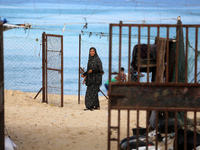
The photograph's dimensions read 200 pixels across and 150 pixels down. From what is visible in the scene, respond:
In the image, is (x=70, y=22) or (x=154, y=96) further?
(x=70, y=22)

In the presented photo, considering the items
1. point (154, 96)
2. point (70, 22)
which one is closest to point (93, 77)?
point (154, 96)

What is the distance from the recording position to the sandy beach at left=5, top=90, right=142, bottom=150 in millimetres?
6445

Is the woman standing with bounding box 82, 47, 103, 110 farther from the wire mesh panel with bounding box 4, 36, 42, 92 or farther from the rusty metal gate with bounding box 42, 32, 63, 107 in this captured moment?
the wire mesh panel with bounding box 4, 36, 42, 92

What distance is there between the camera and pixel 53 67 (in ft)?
33.5

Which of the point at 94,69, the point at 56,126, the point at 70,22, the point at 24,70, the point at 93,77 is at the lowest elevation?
the point at 56,126

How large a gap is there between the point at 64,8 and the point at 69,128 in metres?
48.0

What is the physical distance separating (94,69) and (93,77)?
0.23 metres

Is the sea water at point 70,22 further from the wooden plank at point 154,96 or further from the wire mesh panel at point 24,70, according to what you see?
the wooden plank at point 154,96

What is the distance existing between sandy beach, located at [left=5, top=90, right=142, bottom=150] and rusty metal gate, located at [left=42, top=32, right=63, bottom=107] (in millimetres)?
415

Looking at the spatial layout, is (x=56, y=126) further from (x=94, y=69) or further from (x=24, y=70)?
(x=24, y=70)

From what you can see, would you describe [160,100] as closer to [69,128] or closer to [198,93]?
[198,93]

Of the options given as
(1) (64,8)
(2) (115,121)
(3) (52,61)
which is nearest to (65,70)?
(3) (52,61)

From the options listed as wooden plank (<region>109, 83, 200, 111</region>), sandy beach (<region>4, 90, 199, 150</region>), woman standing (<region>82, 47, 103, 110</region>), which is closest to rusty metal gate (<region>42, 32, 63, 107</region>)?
sandy beach (<region>4, 90, 199, 150</region>)

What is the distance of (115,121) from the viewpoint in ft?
26.8
